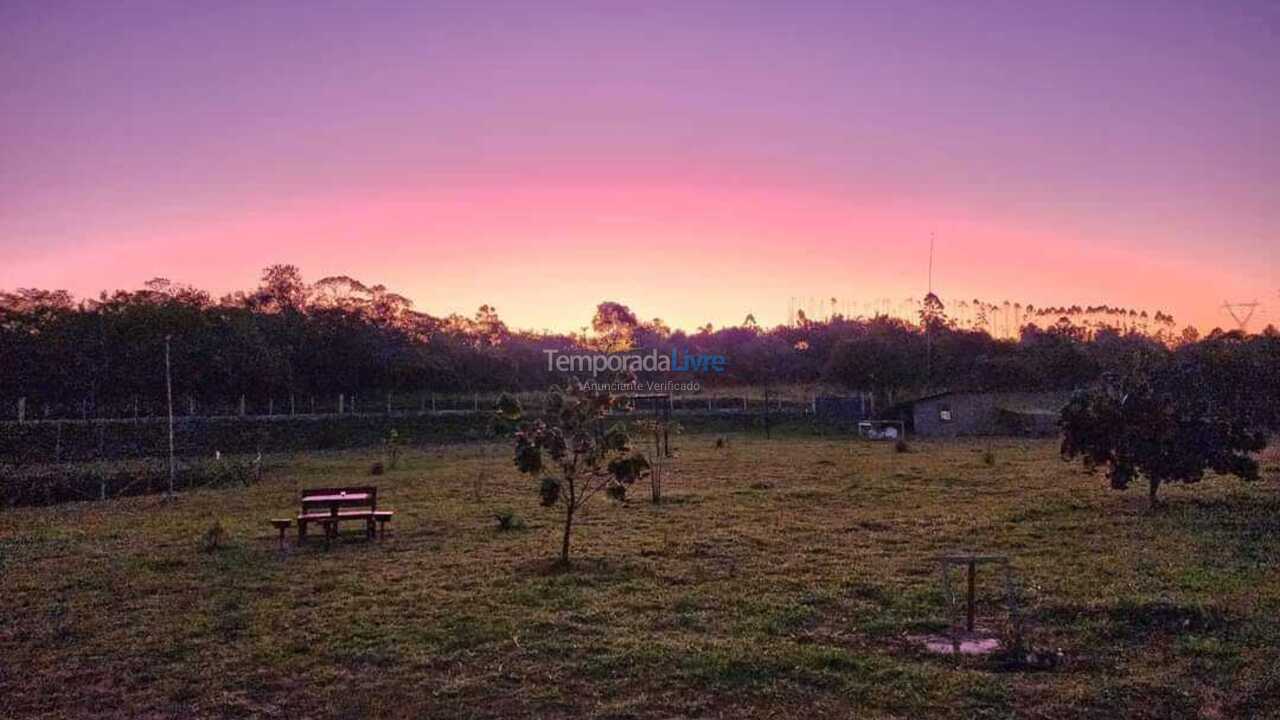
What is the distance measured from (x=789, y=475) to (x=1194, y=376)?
1048 centimetres

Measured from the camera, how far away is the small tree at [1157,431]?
58.3 ft

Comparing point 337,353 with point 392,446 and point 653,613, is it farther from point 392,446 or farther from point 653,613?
point 653,613

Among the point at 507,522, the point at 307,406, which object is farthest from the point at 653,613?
the point at 307,406

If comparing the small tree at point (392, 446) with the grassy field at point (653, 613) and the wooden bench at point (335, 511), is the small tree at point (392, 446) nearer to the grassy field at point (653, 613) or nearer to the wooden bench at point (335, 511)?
the grassy field at point (653, 613)

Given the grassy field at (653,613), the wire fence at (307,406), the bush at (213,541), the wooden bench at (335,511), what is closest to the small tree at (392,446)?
the wire fence at (307,406)

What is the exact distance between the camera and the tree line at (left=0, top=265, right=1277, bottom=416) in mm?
55656

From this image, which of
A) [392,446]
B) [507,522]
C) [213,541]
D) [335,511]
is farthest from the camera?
[392,446]

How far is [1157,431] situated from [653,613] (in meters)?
13.2

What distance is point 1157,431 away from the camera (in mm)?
17891

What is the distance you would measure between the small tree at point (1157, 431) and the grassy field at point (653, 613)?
35.0 inches

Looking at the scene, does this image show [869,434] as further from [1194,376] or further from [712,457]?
[1194,376]

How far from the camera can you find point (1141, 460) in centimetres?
1789

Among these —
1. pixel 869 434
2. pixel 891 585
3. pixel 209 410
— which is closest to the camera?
pixel 891 585

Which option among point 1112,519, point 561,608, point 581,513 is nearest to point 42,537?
point 581,513
